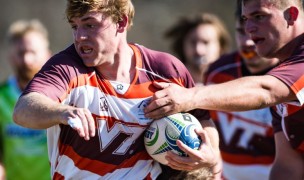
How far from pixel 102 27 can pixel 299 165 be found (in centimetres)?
168

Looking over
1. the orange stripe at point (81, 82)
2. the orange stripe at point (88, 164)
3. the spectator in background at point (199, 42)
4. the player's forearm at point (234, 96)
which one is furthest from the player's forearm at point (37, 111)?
the spectator in background at point (199, 42)

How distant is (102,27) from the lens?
5246 mm

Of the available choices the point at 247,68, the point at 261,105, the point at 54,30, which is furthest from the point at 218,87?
the point at 54,30

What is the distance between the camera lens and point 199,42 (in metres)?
9.54

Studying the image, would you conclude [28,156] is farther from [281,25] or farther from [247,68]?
[281,25]

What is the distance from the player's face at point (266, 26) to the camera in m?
5.61

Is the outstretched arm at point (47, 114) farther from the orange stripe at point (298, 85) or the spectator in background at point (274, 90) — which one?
the orange stripe at point (298, 85)

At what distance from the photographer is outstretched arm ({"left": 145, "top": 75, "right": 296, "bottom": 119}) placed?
5.04 meters

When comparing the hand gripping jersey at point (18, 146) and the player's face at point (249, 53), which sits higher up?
the player's face at point (249, 53)

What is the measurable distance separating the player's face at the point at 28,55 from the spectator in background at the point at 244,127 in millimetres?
1760

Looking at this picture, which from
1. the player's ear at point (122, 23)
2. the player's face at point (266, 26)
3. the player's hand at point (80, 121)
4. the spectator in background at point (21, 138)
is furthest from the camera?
the spectator in background at point (21, 138)

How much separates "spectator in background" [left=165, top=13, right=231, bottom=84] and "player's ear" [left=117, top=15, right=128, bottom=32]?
4.02m

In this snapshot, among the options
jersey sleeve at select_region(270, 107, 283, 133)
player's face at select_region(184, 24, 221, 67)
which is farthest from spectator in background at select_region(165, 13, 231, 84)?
jersey sleeve at select_region(270, 107, 283, 133)

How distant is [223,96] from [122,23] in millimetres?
829
